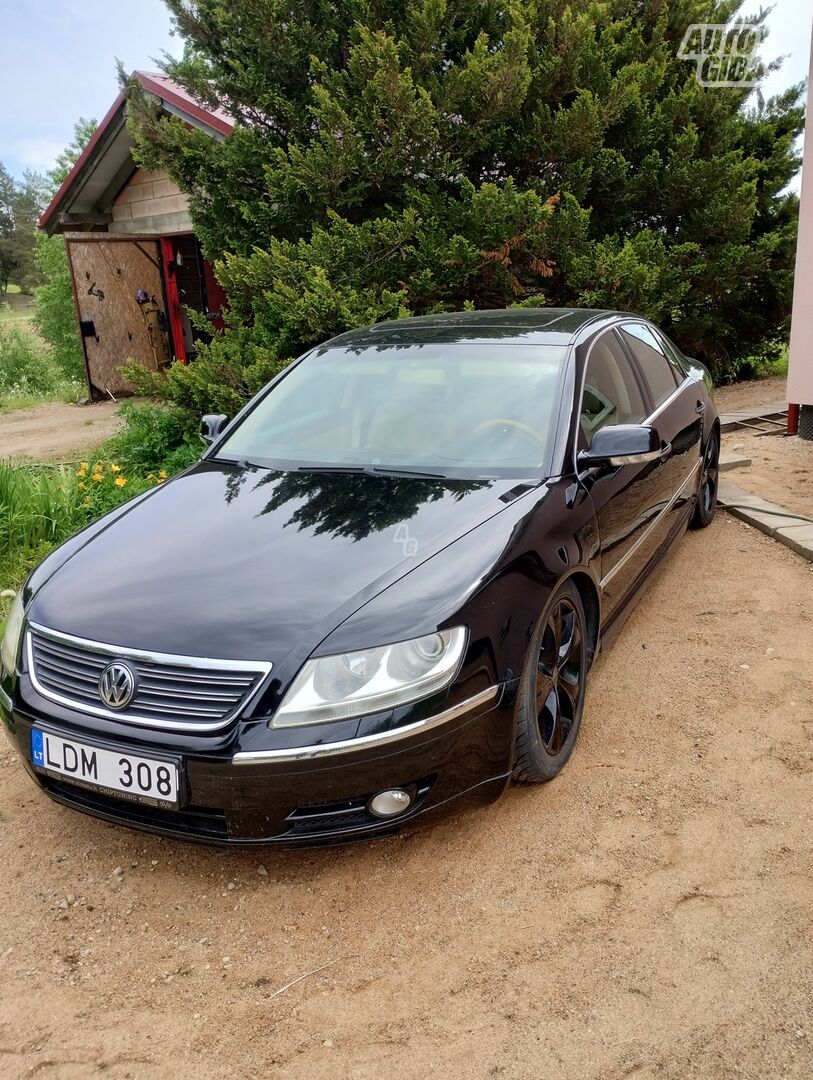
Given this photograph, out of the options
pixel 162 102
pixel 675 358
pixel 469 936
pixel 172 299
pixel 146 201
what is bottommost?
pixel 469 936

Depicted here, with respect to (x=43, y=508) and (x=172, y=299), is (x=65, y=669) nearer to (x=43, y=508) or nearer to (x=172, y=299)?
(x=43, y=508)

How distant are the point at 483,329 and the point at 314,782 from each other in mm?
2297

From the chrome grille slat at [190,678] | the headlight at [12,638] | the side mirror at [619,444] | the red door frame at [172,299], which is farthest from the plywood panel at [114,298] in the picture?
the chrome grille slat at [190,678]

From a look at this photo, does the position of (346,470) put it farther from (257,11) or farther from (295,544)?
(257,11)

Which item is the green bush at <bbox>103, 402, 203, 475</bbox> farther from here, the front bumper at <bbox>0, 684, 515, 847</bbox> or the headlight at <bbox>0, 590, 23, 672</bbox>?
the front bumper at <bbox>0, 684, 515, 847</bbox>

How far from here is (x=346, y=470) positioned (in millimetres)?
3264

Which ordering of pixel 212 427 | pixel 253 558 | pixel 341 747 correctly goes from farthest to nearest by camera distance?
pixel 212 427
pixel 253 558
pixel 341 747

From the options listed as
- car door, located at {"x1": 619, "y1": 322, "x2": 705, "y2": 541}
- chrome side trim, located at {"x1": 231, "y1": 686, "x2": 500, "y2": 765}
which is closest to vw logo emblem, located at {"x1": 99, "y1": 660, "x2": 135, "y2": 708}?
chrome side trim, located at {"x1": 231, "y1": 686, "x2": 500, "y2": 765}

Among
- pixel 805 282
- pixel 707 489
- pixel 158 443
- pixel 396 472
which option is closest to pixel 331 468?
pixel 396 472

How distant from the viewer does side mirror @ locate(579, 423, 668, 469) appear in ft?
10.3

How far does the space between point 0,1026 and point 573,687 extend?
75.7 inches

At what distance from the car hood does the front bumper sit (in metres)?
0.27

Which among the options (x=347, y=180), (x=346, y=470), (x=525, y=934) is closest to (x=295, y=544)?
(x=346, y=470)

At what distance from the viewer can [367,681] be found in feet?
7.38
